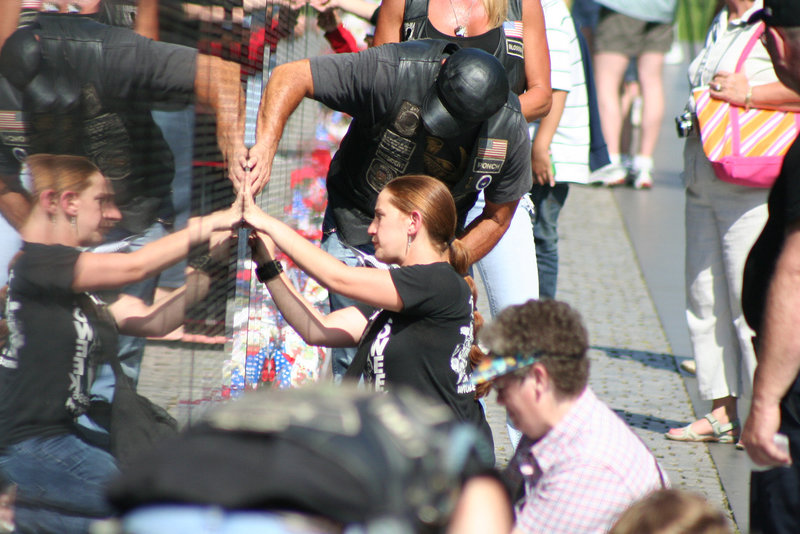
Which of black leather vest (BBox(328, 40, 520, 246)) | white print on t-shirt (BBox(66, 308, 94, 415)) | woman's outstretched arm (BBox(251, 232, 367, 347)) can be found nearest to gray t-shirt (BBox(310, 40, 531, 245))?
black leather vest (BBox(328, 40, 520, 246))

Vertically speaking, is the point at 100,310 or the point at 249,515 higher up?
the point at 249,515

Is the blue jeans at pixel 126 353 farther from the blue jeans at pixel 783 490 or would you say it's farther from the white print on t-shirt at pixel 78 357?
the blue jeans at pixel 783 490

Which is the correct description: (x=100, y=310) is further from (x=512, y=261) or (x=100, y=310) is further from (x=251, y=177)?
(x=512, y=261)

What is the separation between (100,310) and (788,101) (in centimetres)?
294

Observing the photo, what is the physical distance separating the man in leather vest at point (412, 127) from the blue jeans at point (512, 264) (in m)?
0.16

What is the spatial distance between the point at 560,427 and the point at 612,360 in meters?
3.51

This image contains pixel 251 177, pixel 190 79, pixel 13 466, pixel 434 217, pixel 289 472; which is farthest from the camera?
pixel 434 217

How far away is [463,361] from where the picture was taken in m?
2.90

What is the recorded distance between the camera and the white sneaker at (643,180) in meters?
9.73

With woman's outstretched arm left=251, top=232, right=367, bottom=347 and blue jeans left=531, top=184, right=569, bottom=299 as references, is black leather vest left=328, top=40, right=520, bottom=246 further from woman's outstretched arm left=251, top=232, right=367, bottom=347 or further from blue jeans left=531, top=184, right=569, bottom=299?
blue jeans left=531, top=184, right=569, bottom=299

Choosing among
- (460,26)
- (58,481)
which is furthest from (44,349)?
(460,26)

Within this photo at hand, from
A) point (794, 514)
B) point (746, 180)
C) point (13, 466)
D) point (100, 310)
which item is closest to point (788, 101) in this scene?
point (746, 180)

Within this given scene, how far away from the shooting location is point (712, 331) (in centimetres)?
448

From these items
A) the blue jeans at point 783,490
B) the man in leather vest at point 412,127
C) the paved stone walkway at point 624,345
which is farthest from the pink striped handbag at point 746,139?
the blue jeans at point 783,490
